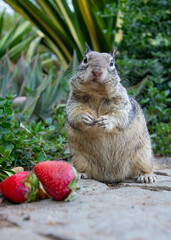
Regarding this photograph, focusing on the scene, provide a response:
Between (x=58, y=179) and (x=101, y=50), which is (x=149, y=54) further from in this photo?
(x=58, y=179)

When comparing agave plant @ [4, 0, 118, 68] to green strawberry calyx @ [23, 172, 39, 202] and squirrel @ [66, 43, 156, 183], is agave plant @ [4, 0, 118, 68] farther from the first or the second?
green strawberry calyx @ [23, 172, 39, 202]

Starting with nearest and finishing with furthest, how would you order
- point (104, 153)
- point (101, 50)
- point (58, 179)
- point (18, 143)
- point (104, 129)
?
point (58, 179)
point (104, 129)
point (104, 153)
point (18, 143)
point (101, 50)

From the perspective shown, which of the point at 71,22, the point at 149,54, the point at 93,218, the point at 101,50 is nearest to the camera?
the point at 93,218

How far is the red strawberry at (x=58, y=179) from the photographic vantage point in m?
2.09

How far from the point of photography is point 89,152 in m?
3.14

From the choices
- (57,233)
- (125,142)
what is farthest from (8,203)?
(125,142)

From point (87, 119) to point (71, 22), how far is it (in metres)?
4.03

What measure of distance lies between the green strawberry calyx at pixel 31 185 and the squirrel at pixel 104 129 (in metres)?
→ 0.93

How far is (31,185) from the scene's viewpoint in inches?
84.4

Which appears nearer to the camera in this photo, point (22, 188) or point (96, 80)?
point (22, 188)

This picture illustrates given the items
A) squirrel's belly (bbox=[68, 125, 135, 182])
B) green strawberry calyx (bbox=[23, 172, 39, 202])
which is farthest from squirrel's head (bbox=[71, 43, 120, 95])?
green strawberry calyx (bbox=[23, 172, 39, 202])

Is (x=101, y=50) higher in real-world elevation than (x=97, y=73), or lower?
higher

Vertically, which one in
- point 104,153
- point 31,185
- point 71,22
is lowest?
point 31,185

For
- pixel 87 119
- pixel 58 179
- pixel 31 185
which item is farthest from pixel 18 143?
pixel 58 179
